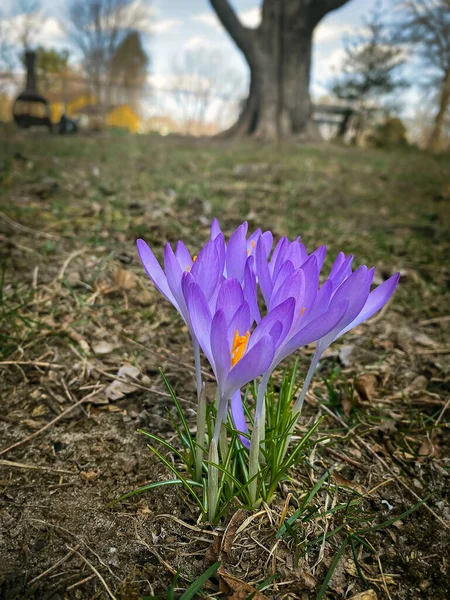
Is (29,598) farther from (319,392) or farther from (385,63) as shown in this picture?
(385,63)

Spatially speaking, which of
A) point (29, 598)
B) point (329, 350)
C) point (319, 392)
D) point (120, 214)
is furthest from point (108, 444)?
point (120, 214)

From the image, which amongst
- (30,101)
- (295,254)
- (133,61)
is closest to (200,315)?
(295,254)

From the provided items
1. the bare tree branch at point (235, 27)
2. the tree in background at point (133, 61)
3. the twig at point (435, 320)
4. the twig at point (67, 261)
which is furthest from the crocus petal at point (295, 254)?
the tree in background at point (133, 61)

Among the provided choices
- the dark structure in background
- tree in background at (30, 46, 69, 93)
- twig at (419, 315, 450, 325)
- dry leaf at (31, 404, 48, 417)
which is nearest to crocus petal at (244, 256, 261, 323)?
dry leaf at (31, 404, 48, 417)

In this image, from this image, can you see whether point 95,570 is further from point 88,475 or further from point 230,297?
point 230,297

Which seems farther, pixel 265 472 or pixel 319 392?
pixel 319 392

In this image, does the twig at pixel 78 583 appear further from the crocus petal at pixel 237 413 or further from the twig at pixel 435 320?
the twig at pixel 435 320

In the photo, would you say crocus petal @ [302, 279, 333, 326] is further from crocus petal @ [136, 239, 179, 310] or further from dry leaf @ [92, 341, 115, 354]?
dry leaf @ [92, 341, 115, 354]
